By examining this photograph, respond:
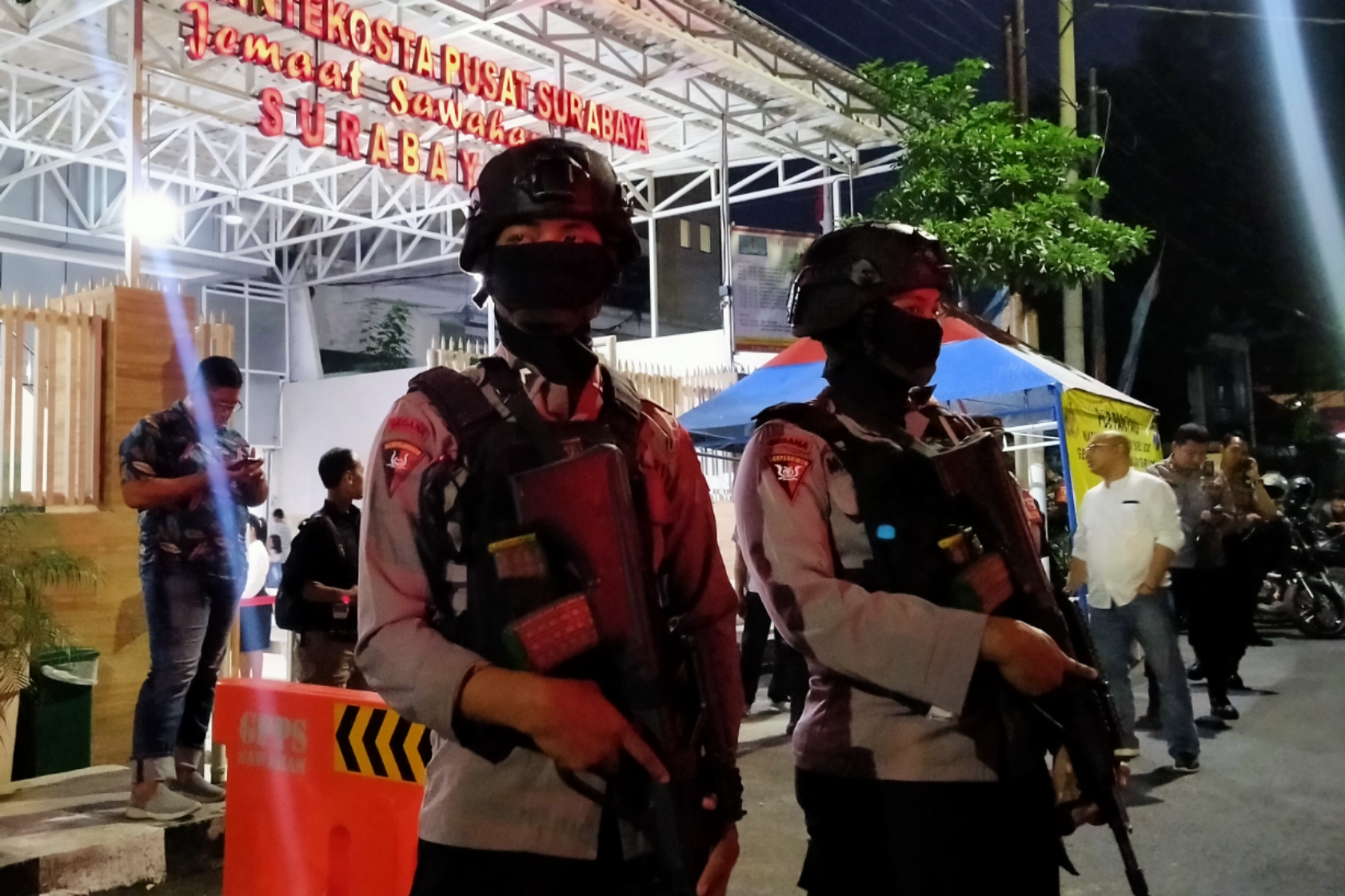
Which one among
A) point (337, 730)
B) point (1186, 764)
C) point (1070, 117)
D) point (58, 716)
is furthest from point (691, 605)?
point (1070, 117)

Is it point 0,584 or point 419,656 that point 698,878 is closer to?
point 419,656

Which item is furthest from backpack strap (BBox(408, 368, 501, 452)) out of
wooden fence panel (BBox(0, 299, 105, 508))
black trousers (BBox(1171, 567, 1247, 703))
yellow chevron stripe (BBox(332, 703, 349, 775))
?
black trousers (BBox(1171, 567, 1247, 703))

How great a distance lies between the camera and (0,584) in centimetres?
443

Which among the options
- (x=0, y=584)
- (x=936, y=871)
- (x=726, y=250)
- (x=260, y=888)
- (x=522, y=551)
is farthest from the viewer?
(x=726, y=250)

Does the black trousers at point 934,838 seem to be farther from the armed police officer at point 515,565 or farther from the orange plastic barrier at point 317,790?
the orange plastic barrier at point 317,790

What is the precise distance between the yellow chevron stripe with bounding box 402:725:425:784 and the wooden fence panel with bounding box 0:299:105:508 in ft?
12.6

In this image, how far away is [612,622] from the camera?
1494mm

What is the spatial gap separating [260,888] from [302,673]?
1470 mm

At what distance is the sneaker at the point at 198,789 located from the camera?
15.5 ft

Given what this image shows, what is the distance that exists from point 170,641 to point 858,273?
3440 millimetres

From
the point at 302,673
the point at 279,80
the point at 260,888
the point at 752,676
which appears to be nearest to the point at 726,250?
the point at 279,80

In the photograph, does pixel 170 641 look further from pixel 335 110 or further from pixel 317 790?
pixel 335 110

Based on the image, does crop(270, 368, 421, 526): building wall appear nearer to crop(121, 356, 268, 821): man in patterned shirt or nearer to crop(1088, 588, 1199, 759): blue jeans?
crop(121, 356, 268, 821): man in patterned shirt

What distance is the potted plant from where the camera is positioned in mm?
4461
